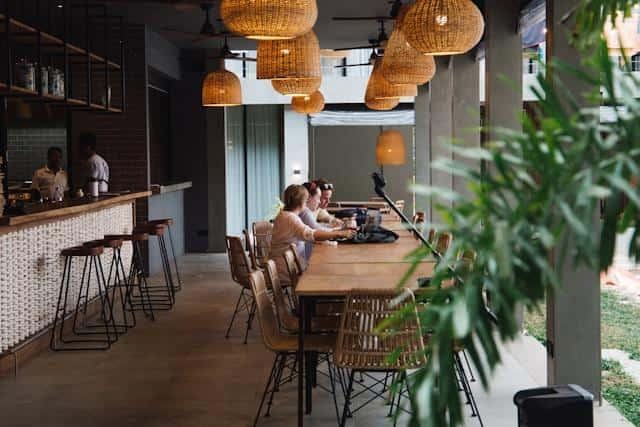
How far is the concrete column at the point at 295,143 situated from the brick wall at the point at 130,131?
19.4ft

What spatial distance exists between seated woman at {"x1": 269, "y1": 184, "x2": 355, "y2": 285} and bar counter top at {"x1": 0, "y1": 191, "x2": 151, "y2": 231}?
178cm

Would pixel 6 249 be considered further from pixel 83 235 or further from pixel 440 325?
pixel 440 325

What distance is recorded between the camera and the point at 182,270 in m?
13.2

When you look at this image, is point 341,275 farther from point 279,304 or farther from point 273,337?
point 273,337

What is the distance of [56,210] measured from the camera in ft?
24.6

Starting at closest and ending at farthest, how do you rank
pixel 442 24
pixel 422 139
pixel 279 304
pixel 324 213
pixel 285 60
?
pixel 442 24 < pixel 279 304 < pixel 285 60 < pixel 324 213 < pixel 422 139

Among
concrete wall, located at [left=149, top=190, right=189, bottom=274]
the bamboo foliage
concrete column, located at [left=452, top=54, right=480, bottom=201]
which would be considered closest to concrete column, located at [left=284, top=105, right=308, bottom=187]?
concrete wall, located at [left=149, top=190, right=189, bottom=274]

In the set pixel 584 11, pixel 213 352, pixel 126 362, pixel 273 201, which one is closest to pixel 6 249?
pixel 126 362

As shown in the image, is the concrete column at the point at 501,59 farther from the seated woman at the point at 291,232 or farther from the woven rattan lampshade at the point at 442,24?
the woven rattan lampshade at the point at 442,24

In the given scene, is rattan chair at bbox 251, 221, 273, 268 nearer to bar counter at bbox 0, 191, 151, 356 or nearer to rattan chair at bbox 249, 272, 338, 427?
bar counter at bbox 0, 191, 151, 356

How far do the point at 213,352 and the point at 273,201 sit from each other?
9980mm

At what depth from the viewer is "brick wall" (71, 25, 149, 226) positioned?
12.1 m

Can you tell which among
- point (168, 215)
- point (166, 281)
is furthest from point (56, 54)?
point (168, 215)

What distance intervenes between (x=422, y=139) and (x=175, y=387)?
8856mm
